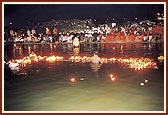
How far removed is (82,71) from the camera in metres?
8.20

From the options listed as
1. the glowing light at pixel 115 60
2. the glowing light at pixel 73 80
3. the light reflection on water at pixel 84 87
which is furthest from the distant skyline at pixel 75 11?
the glowing light at pixel 115 60

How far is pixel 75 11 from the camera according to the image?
264 inches

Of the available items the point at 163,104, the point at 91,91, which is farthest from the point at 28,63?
the point at 163,104

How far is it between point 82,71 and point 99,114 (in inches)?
91.0

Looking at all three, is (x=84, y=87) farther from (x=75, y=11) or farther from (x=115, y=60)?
(x=115, y=60)

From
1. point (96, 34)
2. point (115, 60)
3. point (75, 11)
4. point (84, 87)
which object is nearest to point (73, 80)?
point (84, 87)

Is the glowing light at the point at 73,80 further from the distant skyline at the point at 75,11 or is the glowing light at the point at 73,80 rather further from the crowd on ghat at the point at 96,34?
the distant skyline at the point at 75,11

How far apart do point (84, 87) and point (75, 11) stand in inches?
58.6

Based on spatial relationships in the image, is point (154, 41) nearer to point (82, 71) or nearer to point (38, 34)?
point (82, 71)

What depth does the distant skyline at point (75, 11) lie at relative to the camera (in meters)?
6.51

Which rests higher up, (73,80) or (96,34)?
(96,34)

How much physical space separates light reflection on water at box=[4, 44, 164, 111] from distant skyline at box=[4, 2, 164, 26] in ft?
2.27

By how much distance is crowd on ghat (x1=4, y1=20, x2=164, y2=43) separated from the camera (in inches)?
296

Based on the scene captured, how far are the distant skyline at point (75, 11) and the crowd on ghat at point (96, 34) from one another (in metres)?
0.37
